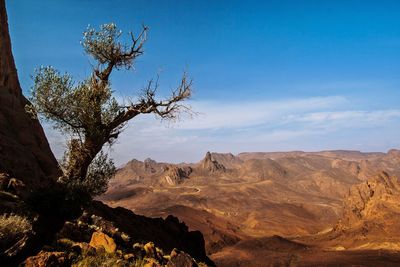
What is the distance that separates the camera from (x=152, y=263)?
10.9 meters

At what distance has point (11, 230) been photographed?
911 cm

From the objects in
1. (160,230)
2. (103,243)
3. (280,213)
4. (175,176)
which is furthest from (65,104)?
(175,176)

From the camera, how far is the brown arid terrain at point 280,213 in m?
57.8

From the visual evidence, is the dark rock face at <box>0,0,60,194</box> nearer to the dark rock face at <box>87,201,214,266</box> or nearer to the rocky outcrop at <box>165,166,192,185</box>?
the dark rock face at <box>87,201,214,266</box>

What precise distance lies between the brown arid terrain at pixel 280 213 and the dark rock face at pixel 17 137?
36939 mm

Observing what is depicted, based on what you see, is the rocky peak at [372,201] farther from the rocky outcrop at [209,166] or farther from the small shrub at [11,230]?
the rocky outcrop at [209,166]

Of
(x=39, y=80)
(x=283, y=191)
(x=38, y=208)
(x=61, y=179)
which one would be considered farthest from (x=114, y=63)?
(x=283, y=191)

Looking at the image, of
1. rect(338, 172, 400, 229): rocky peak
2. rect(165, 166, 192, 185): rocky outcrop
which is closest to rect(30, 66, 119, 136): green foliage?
rect(338, 172, 400, 229): rocky peak

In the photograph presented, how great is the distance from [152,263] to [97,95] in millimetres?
7152

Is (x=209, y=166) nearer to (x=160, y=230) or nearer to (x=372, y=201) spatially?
(x=372, y=201)

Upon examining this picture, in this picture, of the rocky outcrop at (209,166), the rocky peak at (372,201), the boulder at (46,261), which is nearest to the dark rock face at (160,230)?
the boulder at (46,261)

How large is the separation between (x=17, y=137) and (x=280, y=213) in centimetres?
9919

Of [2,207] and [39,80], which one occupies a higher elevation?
[39,80]

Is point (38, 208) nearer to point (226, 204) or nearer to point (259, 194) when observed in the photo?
point (226, 204)
